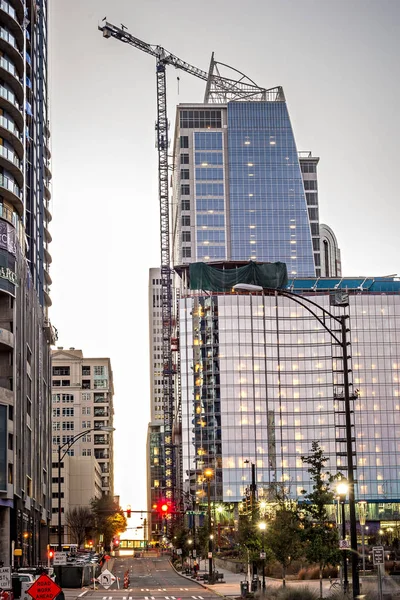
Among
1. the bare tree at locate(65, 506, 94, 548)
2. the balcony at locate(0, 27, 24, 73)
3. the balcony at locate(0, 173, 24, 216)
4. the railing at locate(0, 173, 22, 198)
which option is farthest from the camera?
the bare tree at locate(65, 506, 94, 548)

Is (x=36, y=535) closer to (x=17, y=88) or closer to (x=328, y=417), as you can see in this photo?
(x=17, y=88)

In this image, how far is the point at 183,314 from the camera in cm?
18625

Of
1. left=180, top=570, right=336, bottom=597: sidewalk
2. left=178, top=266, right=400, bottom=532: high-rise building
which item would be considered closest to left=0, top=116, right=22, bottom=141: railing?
left=180, top=570, right=336, bottom=597: sidewalk

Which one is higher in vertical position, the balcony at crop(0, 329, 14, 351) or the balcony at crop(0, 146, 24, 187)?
the balcony at crop(0, 146, 24, 187)

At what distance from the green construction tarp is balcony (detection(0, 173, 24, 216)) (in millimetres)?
94360

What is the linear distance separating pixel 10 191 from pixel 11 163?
3.18 m

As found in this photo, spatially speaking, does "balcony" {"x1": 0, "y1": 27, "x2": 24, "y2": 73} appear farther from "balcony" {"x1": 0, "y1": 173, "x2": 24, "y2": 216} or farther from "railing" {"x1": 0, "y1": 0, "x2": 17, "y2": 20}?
"balcony" {"x1": 0, "y1": 173, "x2": 24, "y2": 216}

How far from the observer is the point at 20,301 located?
3472 inches

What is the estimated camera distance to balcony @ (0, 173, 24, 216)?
87688 mm

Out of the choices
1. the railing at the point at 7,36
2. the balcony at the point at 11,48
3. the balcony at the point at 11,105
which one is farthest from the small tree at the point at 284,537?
the railing at the point at 7,36

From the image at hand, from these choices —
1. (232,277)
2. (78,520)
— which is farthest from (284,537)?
(78,520)

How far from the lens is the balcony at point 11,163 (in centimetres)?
8869

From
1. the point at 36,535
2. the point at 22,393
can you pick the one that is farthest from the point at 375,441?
the point at 22,393

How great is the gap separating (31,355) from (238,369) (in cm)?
8092
